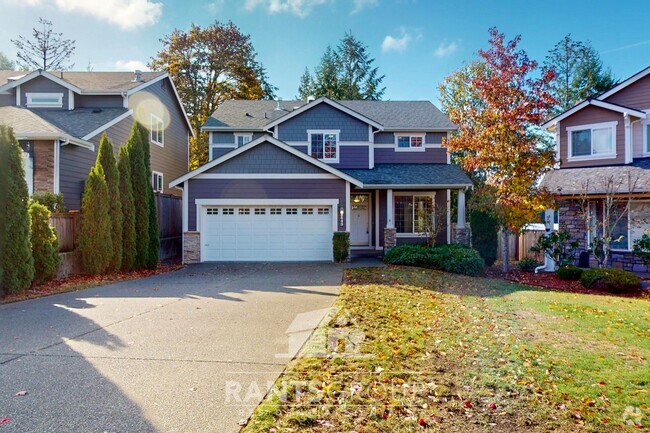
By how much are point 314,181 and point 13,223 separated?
29.7 ft

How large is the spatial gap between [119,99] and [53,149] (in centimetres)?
460

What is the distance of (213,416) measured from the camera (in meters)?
3.24

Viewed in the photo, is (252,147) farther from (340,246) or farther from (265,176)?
(340,246)

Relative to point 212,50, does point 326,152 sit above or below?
below

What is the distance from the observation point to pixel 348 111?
58.8ft

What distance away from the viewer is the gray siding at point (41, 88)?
16094 millimetres

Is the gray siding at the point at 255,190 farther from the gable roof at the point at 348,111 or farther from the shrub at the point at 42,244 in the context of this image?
the shrub at the point at 42,244

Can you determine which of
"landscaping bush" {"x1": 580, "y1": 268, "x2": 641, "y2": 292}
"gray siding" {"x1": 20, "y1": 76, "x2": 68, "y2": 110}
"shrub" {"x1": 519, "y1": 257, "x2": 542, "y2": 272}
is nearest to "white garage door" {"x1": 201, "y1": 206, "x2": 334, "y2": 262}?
"shrub" {"x1": 519, "y1": 257, "x2": 542, "y2": 272}

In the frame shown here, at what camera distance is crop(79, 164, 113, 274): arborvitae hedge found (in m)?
11.1

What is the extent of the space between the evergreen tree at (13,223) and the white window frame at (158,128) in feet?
33.8

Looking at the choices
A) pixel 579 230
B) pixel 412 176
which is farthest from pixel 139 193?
pixel 579 230

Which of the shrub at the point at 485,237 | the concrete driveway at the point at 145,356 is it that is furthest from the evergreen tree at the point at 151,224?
the shrub at the point at 485,237

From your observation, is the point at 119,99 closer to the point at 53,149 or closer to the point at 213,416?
the point at 53,149

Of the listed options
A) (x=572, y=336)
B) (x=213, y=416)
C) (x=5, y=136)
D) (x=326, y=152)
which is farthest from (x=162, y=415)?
(x=326, y=152)
